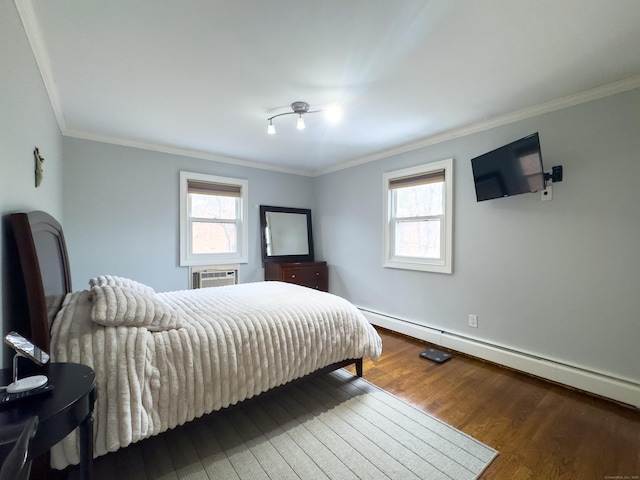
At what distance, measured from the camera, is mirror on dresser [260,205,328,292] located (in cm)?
415

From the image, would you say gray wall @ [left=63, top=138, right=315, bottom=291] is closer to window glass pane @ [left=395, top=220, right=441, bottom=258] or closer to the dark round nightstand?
the dark round nightstand

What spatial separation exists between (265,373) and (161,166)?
2.97m

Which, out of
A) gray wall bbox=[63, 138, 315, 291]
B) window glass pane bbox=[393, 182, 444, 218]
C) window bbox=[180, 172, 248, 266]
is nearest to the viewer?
gray wall bbox=[63, 138, 315, 291]

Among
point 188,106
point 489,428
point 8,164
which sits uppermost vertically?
point 188,106

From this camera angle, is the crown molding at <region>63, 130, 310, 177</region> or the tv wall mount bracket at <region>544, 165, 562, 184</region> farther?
the crown molding at <region>63, 130, 310, 177</region>

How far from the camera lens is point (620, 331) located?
207 cm

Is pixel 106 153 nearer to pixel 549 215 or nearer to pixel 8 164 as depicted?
pixel 8 164

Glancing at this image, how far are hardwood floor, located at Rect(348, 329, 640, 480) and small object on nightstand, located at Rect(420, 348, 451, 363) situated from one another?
0.07m

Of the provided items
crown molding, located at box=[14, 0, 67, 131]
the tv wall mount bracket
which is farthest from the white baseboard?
crown molding, located at box=[14, 0, 67, 131]

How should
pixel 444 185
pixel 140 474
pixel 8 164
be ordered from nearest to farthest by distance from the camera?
pixel 8 164 → pixel 140 474 → pixel 444 185

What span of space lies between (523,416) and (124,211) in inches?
166

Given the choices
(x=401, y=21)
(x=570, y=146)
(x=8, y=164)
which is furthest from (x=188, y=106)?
(x=570, y=146)

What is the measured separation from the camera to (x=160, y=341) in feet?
4.73

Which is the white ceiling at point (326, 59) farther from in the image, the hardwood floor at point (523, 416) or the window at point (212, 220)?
the hardwood floor at point (523, 416)
